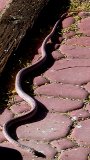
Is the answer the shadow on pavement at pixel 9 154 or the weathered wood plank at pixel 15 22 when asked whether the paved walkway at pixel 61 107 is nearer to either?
the shadow on pavement at pixel 9 154

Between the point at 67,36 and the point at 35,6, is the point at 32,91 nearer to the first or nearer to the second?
the point at 67,36

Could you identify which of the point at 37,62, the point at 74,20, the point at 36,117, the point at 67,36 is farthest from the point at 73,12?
the point at 36,117

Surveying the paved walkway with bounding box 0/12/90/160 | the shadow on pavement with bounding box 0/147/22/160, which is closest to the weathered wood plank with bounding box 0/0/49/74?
the paved walkway with bounding box 0/12/90/160

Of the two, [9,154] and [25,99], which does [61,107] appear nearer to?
[25,99]

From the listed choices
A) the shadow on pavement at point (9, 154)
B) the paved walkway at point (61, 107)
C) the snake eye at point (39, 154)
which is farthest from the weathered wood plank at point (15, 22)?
the snake eye at point (39, 154)

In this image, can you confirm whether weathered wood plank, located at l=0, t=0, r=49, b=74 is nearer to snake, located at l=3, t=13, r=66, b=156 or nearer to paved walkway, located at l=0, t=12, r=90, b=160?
snake, located at l=3, t=13, r=66, b=156

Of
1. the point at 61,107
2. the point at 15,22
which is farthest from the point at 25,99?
the point at 15,22
